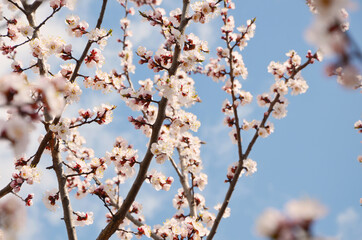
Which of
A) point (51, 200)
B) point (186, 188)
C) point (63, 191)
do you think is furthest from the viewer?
point (186, 188)

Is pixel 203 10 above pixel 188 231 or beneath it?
above

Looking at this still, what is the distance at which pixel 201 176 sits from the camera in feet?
20.3

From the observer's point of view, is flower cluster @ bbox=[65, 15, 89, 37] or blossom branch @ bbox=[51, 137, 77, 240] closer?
blossom branch @ bbox=[51, 137, 77, 240]

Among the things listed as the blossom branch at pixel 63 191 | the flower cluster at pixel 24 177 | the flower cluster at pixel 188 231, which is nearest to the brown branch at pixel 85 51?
the blossom branch at pixel 63 191

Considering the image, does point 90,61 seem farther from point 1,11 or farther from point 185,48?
point 1,11

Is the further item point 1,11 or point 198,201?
point 198,201

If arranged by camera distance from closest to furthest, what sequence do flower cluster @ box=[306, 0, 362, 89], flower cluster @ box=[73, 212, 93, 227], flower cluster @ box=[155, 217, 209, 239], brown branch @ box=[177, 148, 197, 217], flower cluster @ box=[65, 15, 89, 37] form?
flower cluster @ box=[306, 0, 362, 89] → flower cluster @ box=[155, 217, 209, 239] → flower cluster @ box=[73, 212, 93, 227] → flower cluster @ box=[65, 15, 89, 37] → brown branch @ box=[177, 148, 197, 217]

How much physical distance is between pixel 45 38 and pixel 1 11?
1289mm

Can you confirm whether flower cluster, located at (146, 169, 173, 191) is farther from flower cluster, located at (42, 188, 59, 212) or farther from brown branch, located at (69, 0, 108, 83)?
brown branch, located at (69, 0, 108, 83)

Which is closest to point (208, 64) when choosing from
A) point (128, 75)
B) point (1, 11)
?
point (128, 75)

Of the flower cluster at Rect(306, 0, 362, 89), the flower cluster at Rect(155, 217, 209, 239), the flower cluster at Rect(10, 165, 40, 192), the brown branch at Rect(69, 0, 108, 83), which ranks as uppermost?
the brown branch at Rect(69, 0, 108, 83)

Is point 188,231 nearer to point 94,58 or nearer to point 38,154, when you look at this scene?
point 38,154

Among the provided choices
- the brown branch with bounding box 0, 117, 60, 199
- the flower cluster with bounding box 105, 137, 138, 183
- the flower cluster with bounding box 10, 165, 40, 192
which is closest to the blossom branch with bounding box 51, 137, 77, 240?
the brown branch with bounding box 0, 117, 60, 199

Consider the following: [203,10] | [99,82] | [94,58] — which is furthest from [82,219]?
[203,10]
